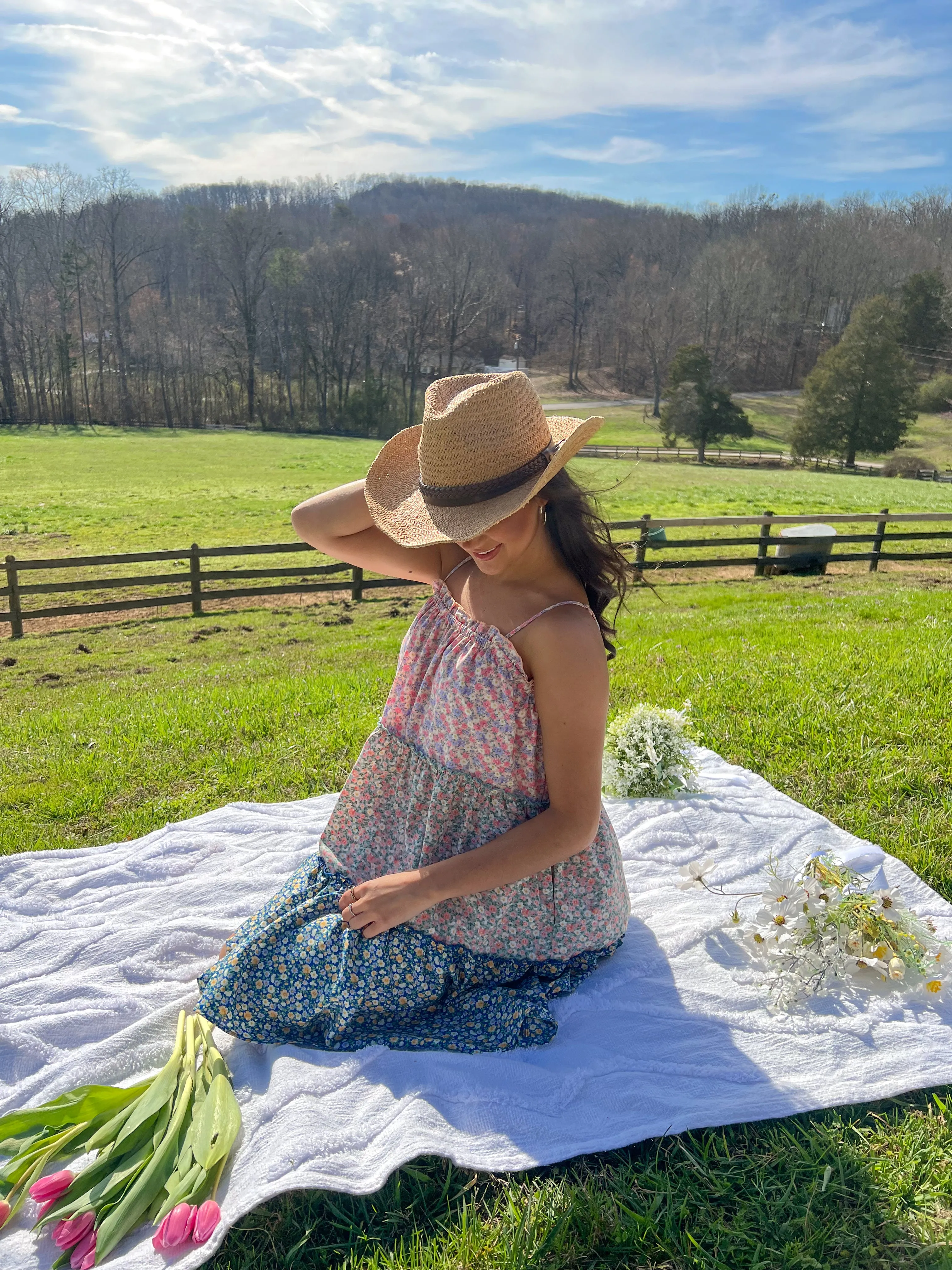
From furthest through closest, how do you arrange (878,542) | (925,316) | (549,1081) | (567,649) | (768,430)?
(925,316), (768,430), (878,542), (549,1081), (567,649)

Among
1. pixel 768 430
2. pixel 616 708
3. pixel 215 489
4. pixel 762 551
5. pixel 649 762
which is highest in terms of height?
pixel 649 762

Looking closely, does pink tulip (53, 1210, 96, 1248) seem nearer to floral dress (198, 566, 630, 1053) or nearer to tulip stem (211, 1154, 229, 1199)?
tulip stem (211, 1154, 229, 1199)

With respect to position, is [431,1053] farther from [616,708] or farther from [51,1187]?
[616,708]

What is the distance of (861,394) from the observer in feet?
148

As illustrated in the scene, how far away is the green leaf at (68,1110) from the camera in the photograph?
2086 mm

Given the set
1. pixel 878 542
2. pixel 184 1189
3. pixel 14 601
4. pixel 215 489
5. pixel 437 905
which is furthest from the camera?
pixel 215 489

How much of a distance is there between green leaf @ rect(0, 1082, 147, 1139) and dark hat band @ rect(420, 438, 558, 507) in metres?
1.66

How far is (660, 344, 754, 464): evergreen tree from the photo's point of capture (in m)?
49.7

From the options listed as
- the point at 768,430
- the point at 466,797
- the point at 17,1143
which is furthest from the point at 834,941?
the point at 768,430

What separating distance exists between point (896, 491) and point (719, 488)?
25.1 feet

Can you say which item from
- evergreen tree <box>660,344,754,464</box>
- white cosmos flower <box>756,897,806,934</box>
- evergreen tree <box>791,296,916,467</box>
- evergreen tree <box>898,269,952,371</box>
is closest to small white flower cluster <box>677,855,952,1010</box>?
white cosmos flower <box>756,897,806,934</box>

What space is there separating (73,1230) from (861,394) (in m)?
49.9

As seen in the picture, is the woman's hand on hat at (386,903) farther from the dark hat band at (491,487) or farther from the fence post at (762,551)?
the fence post at (762,551)

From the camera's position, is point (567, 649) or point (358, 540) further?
point (358, 540)
